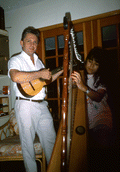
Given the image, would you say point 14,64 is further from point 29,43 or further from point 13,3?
point 13,3

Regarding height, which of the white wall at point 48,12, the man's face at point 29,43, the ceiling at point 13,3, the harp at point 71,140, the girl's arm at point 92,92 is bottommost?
the harp at point 71,140

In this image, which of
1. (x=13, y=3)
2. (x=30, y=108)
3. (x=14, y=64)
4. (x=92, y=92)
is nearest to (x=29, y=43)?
(x=14, y=64)

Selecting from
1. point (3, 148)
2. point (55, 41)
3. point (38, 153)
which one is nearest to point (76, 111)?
point (38, 153)

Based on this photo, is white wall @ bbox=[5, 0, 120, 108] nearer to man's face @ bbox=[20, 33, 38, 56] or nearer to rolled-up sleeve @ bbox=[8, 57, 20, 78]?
man's face @ bbox=[20, 33, 38, 56]

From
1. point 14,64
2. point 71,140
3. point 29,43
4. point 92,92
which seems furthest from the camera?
point 29,43

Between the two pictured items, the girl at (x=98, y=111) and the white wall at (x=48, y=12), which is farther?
the white wall at (x=48, y=12)

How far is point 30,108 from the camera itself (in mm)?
1261

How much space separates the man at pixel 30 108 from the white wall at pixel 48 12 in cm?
99

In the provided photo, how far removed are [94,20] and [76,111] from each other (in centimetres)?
169

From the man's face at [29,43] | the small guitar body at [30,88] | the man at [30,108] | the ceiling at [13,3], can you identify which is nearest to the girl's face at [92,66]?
the man at [30,108]

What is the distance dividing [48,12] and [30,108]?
1.91 meters

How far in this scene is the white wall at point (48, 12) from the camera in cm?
186

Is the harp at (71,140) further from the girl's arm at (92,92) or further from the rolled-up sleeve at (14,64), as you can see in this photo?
the rolled-up sleeve at (14,64)

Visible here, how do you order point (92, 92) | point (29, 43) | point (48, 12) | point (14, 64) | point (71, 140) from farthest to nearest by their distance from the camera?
point (48, 12)
point (29, 43)
point (14, 64)
point (92, 92)
point (71, 140)
